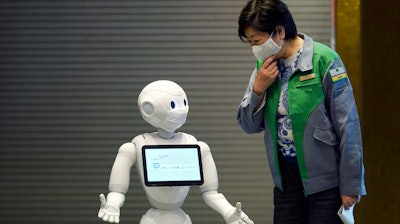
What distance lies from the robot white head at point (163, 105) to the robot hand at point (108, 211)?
542 millimetres

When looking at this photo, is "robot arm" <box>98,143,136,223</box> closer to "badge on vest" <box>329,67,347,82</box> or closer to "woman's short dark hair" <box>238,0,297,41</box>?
"woman's short dark hair" <box>238,0,297,41</box>

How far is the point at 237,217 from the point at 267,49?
105 cm

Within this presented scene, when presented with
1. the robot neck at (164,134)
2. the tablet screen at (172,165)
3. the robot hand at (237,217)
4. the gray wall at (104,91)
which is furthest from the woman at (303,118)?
the gray wall at (104,91)

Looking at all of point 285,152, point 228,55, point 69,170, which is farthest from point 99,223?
point 285,152

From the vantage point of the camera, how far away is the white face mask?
3670 mm

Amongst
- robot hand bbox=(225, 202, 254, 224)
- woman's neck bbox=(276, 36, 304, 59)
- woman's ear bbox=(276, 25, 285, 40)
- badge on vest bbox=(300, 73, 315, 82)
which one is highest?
woman's ear bbox=(276, 25, 285, 40)

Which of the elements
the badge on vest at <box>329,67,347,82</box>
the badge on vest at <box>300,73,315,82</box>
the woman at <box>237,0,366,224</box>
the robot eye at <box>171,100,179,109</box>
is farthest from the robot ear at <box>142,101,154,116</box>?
the badge on vest at <box>329,67,347,82</box>

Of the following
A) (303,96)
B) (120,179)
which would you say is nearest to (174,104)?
(120,179)

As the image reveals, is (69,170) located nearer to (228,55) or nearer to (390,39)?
(228,55)

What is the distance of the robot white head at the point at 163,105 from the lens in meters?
4.46

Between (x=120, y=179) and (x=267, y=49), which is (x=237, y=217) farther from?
(x=267, y=49)

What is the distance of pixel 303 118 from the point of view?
3.57 meters

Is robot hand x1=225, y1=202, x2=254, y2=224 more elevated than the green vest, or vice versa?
the green vest

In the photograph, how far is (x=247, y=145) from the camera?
254 inches
